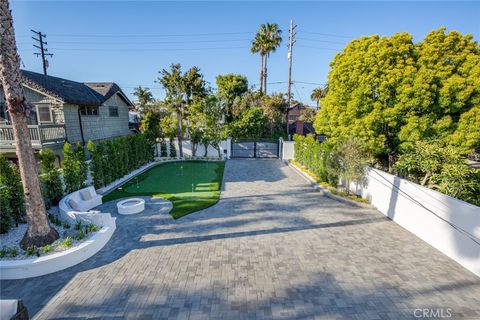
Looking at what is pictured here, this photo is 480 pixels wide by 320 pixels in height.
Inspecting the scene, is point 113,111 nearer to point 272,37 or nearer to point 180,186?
point 180,186

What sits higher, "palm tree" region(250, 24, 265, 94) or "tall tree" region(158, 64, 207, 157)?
"palm tree" region(250, 24, 265, 94)

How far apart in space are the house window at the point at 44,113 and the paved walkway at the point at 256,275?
11530 millimetres

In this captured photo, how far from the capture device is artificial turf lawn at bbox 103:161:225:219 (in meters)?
11.1

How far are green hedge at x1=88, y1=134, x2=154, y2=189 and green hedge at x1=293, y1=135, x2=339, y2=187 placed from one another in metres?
12.5

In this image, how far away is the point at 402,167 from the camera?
1024 centimetres

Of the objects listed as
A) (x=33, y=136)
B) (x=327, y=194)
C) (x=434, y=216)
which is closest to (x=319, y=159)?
(x=327, y=194)

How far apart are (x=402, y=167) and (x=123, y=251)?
11414 millimetres

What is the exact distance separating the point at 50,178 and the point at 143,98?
15891 mm

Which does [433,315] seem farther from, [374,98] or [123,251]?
[374,98]

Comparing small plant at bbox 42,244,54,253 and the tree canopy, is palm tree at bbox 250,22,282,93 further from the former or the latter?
small plant at bbox 42,244,54,253

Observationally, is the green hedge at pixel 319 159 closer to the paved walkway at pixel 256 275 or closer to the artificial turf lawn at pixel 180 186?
the paved walkway at pixel 256 275

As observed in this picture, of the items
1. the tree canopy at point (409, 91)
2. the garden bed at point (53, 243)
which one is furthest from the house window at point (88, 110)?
the tree canopy at point (409, 91)

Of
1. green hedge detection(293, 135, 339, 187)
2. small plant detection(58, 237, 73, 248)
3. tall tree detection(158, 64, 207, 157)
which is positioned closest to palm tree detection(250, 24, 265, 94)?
tall tree detection(158, 64, 207, 157)

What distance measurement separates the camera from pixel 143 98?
23969 mm
